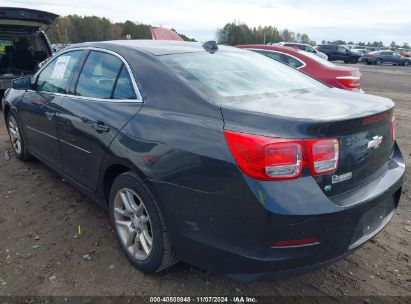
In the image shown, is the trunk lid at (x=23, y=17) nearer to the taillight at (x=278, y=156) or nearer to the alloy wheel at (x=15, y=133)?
the alloy wheel at (x=15, y=133)

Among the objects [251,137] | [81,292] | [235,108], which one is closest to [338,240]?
[251,137]

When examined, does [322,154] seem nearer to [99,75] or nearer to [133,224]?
[133,224]

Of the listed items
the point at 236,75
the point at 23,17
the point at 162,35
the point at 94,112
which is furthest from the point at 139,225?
the point at 162,35

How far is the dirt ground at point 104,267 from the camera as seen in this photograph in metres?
2.62

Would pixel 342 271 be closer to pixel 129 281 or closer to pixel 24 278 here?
pixel 129 281

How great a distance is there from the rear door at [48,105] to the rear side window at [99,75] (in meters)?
0.25

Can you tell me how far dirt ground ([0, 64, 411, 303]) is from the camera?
8.58 feet

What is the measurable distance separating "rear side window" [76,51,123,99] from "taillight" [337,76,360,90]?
5122mm

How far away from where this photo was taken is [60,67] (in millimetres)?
3832

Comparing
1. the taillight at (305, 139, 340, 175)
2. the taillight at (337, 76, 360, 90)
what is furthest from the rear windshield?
the taillight at (337, 76, 360, 90)

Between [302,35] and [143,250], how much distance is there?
449 feet

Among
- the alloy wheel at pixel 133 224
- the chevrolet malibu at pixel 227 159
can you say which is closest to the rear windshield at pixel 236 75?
the chevrolet malibu at pixel 227 159

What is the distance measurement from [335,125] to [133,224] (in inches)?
62.1

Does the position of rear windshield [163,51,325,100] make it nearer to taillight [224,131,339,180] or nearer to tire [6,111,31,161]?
taillight [224,131,339,180]
